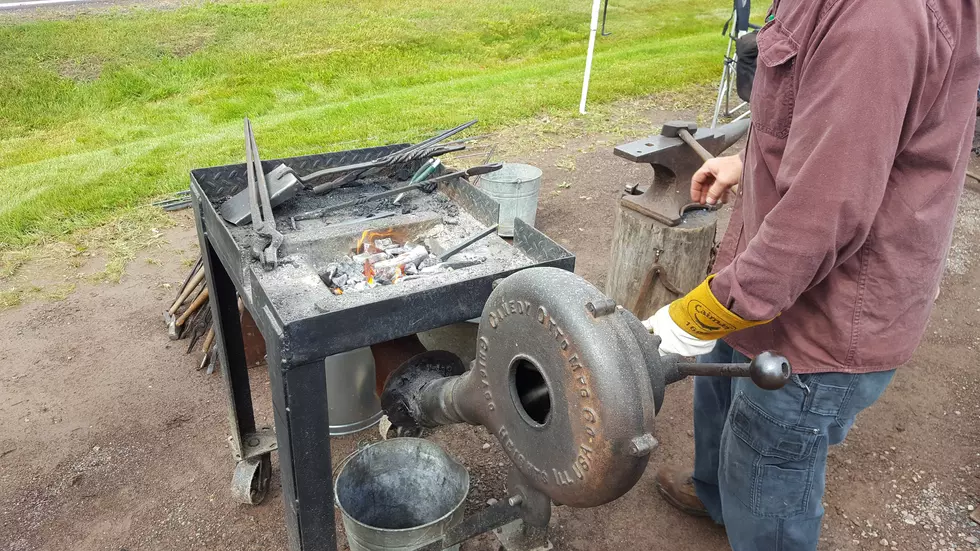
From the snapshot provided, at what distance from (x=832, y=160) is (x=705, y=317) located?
473 millimetres

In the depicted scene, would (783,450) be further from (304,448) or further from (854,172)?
(304,448)

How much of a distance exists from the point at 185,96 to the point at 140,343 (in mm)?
5671

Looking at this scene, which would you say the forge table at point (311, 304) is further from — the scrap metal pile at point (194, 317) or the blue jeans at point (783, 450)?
the scrap metal pile at point (194, 317)

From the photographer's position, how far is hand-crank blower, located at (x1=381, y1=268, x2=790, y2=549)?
1.30 meters

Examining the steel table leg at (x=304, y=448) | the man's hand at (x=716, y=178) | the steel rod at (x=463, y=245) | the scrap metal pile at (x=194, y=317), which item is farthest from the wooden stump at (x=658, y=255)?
the scrap metal pile at (x=194, y=317)

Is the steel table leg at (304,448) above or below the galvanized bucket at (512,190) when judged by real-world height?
above

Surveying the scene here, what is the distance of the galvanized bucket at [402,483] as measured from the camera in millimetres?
2547

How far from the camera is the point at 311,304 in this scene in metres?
1.95

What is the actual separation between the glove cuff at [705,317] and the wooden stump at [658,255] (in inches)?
66.5

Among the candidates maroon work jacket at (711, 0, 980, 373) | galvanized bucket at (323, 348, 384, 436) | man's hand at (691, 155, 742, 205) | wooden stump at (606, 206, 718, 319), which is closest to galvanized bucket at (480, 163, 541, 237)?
wooden stump at (606, 206, 718, 319)

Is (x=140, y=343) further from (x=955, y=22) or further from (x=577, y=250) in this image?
(x=955, y=22)

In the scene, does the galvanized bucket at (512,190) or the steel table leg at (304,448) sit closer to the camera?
the steel table leg at (304,448)

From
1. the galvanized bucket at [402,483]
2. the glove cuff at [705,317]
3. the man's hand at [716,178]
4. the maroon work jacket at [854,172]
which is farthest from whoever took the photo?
the galvanized bucket at [402,483]

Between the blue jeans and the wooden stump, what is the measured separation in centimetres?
123
